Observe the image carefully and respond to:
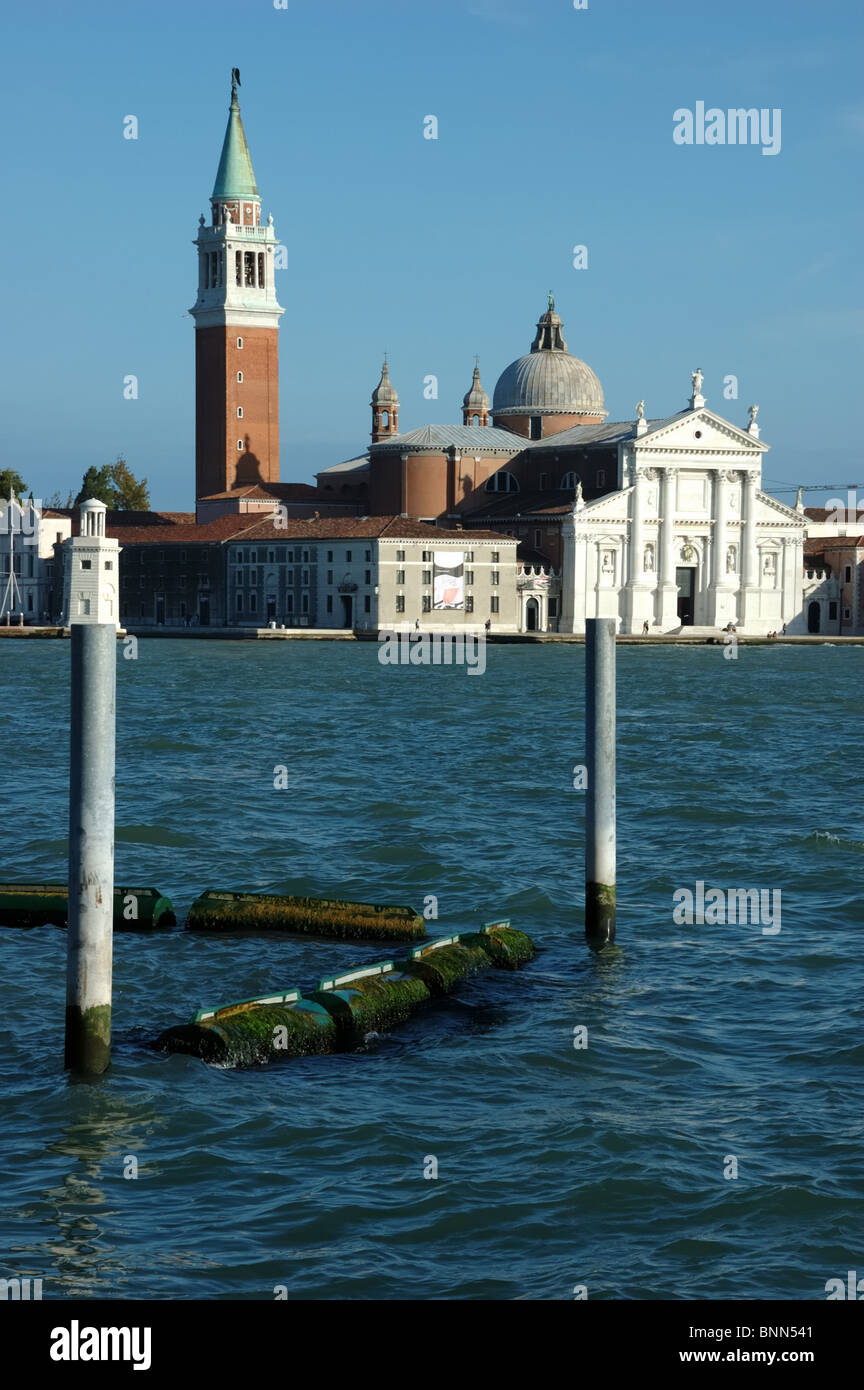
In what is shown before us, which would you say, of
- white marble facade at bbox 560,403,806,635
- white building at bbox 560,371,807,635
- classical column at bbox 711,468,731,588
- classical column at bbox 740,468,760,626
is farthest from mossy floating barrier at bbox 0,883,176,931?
classical column at bbox 740,468,760,626

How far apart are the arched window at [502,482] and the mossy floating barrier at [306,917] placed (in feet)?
192

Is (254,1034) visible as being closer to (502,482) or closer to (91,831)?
(91,831)

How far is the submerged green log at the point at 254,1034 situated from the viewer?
8.27m

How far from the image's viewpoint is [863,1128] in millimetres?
7648

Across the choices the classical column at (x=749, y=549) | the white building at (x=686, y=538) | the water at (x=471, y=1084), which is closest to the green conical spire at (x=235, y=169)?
the white building at (x=686, y=538)

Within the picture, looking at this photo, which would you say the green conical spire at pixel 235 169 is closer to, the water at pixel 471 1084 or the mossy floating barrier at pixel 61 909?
the water at pixel 471 1084

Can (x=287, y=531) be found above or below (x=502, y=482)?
below

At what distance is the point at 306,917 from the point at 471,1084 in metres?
2.79

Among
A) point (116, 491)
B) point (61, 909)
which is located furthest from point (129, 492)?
point (61, 909)

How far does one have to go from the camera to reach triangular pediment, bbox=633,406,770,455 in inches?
2490

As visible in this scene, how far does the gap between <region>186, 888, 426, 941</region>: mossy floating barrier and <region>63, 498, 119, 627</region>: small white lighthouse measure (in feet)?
143

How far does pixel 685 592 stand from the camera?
65125 mm
